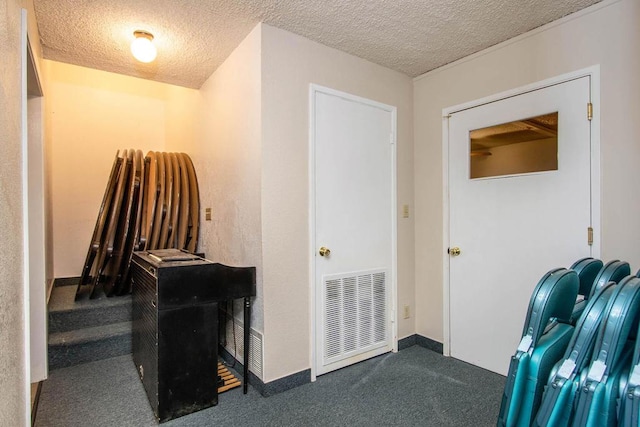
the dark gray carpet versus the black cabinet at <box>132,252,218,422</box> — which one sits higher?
the black cabinet at <box>132,252,218,422</box>

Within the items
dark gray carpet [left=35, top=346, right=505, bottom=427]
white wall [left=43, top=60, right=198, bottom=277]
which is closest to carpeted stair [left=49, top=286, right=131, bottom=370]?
dark gray carpet [left=35, top=346, right=505, bottom=427]

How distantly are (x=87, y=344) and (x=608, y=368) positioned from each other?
341 cm

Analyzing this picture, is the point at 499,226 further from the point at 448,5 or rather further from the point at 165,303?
the point at 165,303

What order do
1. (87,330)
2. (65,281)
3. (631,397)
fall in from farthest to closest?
(65,281)
(87,330)
(631,397)

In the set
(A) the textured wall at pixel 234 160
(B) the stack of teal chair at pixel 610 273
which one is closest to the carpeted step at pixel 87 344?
(A) the textured wall at pixel 234 160

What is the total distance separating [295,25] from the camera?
2.41 meters

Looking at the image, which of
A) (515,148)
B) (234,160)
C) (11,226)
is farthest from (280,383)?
(515,148)

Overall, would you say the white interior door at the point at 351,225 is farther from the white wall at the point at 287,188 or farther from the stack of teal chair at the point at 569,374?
the stack of teal chair at the point at 569,374

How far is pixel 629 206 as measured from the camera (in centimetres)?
203

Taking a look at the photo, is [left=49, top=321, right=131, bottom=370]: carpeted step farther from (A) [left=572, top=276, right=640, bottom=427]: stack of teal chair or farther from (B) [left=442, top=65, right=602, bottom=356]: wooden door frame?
(A) [left=572, top=276, right=640, bottom=427]: stack of teal chair

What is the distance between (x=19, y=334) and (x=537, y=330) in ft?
6.44

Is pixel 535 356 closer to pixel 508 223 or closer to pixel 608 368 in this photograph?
pixel 608 368

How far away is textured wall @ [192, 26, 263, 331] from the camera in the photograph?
2461mm

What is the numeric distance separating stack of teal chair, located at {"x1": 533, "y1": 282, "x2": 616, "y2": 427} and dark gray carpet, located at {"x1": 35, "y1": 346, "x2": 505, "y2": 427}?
1.19 m
